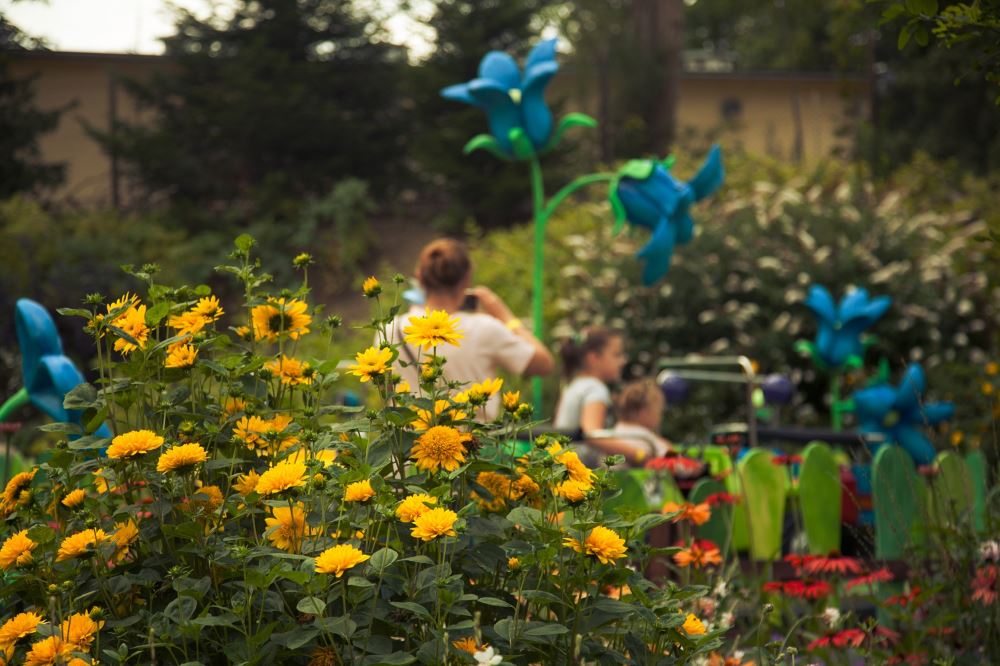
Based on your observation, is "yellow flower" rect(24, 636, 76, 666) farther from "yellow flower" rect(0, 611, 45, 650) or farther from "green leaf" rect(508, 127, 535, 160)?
"green leaf" rect(508, 127, 535, 160)

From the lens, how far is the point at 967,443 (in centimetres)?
751

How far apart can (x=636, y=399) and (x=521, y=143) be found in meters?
1.44

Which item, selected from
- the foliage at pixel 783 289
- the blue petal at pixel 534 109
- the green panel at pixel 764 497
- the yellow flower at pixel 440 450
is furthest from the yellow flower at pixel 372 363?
the foliage at pixel 783 289

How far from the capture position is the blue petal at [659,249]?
5.45 m

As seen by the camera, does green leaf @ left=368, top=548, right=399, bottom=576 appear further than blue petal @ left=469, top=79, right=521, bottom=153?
No

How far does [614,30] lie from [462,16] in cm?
214

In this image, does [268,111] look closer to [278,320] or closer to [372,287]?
[278,320]

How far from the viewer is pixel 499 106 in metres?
5.80

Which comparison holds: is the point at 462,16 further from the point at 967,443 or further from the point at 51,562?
the point at 51,562

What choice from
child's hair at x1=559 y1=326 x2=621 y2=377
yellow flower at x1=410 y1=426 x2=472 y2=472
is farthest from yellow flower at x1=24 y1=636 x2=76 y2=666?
child's hair at x1=559 y1=326 x2=621 y2=377

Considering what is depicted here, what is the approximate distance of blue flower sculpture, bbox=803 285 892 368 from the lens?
6.39 m

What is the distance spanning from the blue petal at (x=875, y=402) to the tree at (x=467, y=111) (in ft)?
34.6

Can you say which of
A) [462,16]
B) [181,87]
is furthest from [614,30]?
[181,87]

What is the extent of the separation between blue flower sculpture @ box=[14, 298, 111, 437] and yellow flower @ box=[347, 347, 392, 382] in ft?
4.52
